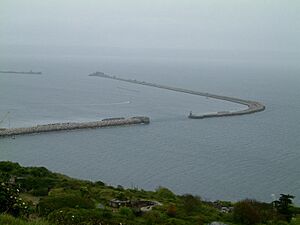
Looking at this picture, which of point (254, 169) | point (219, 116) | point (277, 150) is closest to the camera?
point (254, 169)

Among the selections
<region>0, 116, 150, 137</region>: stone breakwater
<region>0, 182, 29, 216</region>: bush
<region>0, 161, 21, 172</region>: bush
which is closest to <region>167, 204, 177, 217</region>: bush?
<region>0, 182, 29, 216</region>: bush

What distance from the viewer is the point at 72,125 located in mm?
25531

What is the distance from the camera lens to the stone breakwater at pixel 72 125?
77.5ft

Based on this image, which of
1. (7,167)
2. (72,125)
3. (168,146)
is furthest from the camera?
(72,125)

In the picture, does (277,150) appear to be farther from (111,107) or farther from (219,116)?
(111,107)

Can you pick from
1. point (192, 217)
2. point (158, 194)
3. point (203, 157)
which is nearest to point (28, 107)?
point (203, 157)

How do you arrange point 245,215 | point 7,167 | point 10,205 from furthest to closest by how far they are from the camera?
point 7,167, point 245,215, point 10,205

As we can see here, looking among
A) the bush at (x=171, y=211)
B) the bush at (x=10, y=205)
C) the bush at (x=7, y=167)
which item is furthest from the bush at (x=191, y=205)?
the bush at (x=10, y=205)

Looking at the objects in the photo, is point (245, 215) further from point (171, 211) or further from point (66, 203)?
point (66, 203)

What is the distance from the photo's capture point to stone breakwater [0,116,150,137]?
2361 centimetres

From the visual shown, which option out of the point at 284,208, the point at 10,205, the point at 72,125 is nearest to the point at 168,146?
the point at 72,125

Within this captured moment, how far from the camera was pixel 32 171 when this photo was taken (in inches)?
491

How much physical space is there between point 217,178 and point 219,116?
51.8 feet

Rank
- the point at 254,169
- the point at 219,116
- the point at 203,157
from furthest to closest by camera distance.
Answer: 1. the point at 219,116
2. the point at 203,157
3. the point at 254,169
